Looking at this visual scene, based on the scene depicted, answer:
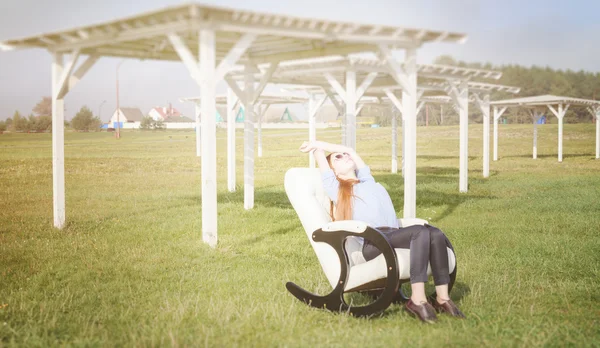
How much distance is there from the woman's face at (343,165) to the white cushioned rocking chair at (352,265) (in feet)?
1.35

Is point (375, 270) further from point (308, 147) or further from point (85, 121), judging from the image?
point (85, 121)

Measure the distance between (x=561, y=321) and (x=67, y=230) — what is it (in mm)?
6776

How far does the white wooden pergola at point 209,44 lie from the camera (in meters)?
6.70

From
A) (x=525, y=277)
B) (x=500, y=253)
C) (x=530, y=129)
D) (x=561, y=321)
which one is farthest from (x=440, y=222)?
(x=530, y=129)

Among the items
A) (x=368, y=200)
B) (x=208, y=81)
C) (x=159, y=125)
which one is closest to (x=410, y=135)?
(x=208, y=81)

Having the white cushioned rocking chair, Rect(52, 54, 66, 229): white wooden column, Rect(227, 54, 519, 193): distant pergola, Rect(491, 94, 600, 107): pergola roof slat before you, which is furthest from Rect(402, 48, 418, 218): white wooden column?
Rect(491, 94, 600, 107): pergola roof slat

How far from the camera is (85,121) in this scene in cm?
4456

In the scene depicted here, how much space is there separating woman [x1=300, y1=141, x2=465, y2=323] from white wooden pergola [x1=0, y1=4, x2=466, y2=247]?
1.99 meters

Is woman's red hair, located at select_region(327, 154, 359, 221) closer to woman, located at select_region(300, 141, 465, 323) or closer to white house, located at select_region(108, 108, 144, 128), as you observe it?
woman, located at select_region(300, 141, 465, 323)

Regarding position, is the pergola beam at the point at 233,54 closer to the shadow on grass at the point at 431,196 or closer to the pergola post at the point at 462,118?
the shadow on grass at the point at 431,196

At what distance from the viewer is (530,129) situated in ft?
145

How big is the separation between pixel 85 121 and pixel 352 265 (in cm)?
4301

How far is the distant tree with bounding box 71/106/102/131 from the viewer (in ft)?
144

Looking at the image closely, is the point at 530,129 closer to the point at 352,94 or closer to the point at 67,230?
the point at 352,94
